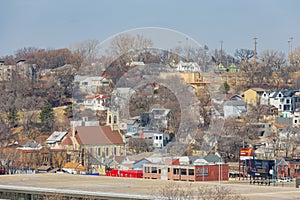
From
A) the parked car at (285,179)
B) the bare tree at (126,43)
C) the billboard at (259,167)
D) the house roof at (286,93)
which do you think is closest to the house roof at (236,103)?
the house roof at (286,93)

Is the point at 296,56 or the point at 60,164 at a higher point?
the point at 296,56

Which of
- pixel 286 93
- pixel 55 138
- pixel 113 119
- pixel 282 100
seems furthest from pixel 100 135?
pixel 286 93

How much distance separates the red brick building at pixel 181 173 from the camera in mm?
23891

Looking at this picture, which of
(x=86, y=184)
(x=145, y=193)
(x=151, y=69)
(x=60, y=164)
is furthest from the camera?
(x=60, y=164)

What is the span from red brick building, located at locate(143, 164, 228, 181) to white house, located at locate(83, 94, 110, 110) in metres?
2.33

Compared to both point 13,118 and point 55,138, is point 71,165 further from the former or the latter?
point 13,118

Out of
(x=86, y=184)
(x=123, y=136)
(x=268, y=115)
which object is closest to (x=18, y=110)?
(x=268, y=115)

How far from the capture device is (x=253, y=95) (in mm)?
41969

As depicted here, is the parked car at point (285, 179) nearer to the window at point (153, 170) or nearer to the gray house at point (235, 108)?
the window at point (153, 170)

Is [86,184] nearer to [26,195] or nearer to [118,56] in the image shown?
[26,195]

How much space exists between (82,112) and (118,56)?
1.57 m

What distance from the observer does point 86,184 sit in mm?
19781

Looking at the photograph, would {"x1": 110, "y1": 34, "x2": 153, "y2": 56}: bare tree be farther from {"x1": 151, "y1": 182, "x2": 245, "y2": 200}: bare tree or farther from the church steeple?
{"x1": 151, "y1": 182, "x2": 245, "y2": 200}: bare tree

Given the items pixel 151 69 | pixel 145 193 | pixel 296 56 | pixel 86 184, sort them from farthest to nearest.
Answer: pixel 296 56 < pixel 151 69 < pixel 86 184 < pixel 145 193
